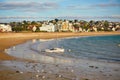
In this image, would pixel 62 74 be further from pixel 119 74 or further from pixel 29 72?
pixel 119 74

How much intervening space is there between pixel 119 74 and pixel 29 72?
5.91m

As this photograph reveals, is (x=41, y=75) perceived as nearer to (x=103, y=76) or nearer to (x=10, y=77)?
(x=10, y=77)

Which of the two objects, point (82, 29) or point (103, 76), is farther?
point (82, 29)

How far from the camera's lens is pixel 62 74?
18.0 m

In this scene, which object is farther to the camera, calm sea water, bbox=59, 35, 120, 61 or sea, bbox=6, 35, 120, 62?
calm sea water, bbox=59, 35, 120, 61

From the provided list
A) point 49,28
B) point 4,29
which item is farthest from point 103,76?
point 49,28

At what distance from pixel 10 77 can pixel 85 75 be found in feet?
15.6

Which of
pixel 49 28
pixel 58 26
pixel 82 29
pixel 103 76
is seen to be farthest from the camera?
pixel 82 29

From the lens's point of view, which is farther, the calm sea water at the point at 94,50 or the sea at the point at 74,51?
the calm sea water at the point at 94,50

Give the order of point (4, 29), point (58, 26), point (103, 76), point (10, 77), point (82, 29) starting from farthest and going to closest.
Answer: point (82, 29)
point (58, 26)
point (4, 29)
point (103, 76)
point (10, 77)

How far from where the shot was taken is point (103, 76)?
17719 mm

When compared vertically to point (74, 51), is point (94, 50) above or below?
below

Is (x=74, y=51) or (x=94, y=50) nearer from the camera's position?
(x=74, y=51)

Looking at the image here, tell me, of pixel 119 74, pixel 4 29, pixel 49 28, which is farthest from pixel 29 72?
Answer: pixel 49 28
